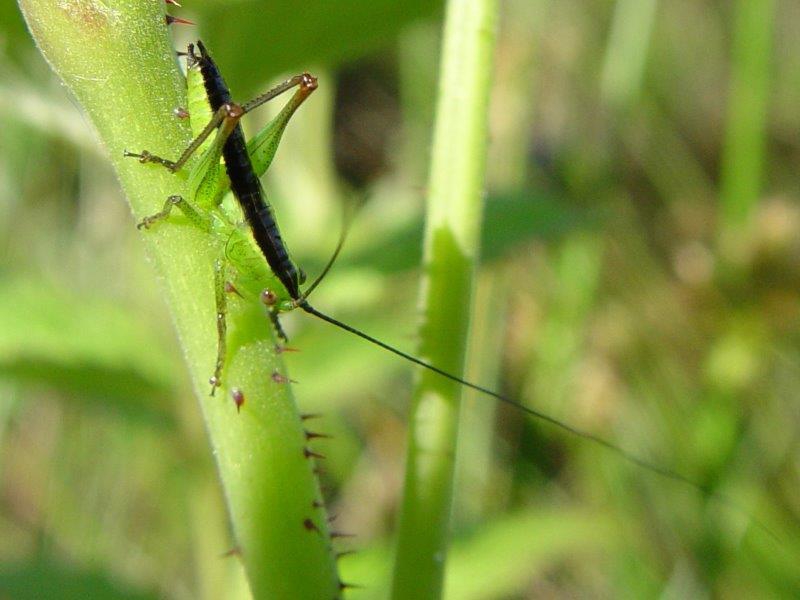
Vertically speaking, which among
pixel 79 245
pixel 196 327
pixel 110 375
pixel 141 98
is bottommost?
pixel 196 327

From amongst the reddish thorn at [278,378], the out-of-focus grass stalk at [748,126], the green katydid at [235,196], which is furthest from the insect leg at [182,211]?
the out-of-focus grass stalk at [748,126]

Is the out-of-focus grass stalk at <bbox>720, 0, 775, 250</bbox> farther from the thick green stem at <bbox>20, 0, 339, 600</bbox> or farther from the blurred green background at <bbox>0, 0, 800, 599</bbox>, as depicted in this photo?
the thick green stem at <bbox>20, 0, 339, 600</bbox>

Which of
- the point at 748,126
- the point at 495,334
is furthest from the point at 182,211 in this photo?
the point at 748,126

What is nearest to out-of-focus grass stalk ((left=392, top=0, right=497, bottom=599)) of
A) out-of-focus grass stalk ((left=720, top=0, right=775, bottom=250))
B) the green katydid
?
the green katydid

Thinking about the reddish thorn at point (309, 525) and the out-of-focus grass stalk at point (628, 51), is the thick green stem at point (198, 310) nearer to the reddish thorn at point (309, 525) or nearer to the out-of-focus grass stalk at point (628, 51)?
the reddish thorn at point (309, 525)

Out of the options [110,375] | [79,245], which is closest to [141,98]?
[110,375]

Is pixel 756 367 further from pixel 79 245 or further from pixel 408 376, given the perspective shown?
pixel 79 245

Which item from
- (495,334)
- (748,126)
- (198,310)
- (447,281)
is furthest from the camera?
(495,334)

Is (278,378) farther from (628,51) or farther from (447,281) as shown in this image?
(628,51)
